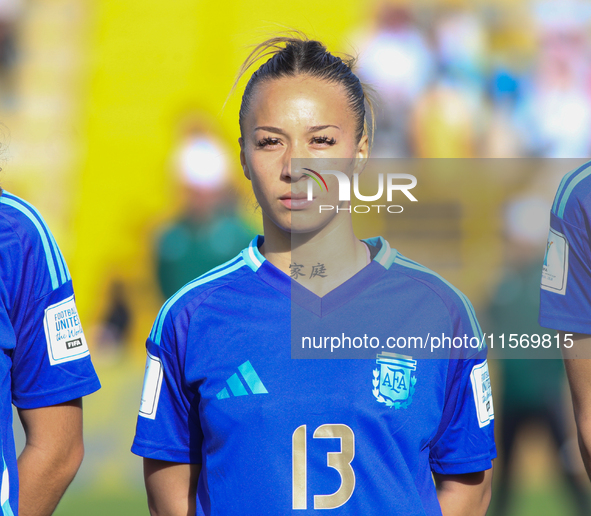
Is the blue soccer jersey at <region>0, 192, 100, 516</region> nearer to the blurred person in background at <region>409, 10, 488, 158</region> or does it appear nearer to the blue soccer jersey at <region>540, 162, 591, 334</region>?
the blue soccer jersey at <region>540, 162, 591, 334</region>

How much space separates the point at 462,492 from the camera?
1678 mm

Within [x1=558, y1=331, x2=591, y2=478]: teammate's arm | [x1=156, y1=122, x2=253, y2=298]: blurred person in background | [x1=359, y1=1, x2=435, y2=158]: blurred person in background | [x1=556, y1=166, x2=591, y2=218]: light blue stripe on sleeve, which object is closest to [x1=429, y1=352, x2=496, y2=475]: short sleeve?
[x1=558, y1=331, x2=591, y2=478]: teammate's arm

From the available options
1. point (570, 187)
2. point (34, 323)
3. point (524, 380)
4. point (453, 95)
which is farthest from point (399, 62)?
point (34, 323)

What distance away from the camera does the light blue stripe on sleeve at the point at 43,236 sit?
171cm

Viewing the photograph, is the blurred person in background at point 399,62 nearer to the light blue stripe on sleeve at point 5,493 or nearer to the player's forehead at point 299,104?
the player's forehead at point 299,104

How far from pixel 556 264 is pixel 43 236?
1.20 meters

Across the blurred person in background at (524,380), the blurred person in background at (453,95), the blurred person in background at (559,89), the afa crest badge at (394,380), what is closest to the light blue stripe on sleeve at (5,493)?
→ the afa crest badge at (394,380)

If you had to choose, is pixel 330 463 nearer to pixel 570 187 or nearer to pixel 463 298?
pixel 463 298

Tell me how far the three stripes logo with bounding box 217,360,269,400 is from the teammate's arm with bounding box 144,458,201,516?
0.25m

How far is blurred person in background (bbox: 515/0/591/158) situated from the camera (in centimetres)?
707

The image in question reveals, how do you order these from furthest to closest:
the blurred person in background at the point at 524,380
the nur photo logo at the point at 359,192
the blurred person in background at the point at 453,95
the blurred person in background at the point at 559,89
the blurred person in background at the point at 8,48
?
the blurred person in background at the point at 8,48 < the blurred person in background at the point at 559,89 < the blurred person in background at the point at 453,95 < the blurred person in background at the point at 524,380 < the nur photo logo at the point at 359,192

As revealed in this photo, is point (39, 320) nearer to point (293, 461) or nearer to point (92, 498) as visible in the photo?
point (293, 461)

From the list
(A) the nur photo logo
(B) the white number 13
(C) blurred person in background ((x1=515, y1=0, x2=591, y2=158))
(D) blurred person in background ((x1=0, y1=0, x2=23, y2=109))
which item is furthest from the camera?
(D) blurred person in background ((x1=0, y1=0, x2=23, y2=109))

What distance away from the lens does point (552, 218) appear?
1.78 meters
